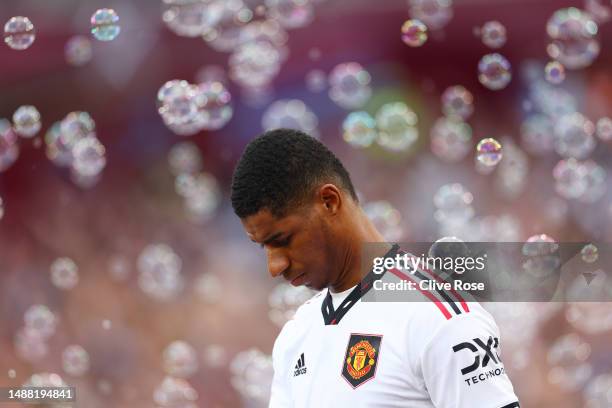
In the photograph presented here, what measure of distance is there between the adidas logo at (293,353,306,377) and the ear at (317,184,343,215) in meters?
0.33

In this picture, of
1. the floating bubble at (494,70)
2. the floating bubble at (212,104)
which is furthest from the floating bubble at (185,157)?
the floating bubble at (494,70)

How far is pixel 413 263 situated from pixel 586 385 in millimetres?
5628

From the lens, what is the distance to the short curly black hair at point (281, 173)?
64.9 inches

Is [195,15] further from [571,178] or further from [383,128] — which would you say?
[571,178]

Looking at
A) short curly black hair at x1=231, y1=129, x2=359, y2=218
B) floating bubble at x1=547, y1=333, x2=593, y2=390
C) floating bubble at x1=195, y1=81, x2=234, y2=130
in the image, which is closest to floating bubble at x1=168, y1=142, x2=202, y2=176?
floating bubble at x1=195, y1=81, x2=234, y2=130

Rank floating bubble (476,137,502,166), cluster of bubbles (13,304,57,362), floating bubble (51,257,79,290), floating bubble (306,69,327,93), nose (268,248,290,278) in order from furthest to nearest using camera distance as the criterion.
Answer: floating bubble (306,69,327,93)
cluster of bubbles (13,304,57,362)
floating bubble (51,257,79,290)
floating bubble (476,137,502,166)
nose (268,248,290,278)

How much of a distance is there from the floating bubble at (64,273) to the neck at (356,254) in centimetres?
451

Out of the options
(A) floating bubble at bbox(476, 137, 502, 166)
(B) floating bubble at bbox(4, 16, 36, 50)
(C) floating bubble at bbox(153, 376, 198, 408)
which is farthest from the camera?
(C) floating bubble at bbox(153, 376, 198, 408)

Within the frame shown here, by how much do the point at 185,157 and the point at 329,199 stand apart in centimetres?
538

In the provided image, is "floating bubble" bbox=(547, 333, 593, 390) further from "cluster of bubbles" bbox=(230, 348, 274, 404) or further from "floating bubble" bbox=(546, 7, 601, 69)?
"floating bubble" bbox=(546, 7, 601, 69)

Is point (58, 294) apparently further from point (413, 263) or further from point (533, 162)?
point (413, 263)

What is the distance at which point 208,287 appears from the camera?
22.0 feet

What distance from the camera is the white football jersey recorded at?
4.57ft

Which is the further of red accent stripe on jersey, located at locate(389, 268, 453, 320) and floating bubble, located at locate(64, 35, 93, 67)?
floating bubble, located at locate(64, 35, 93, 67)
